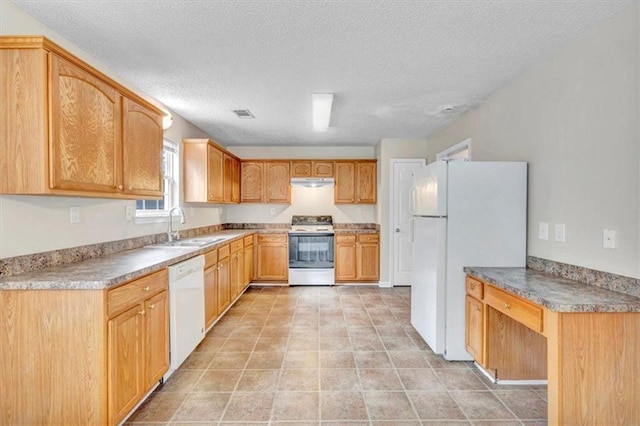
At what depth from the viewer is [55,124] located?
66.2 inches

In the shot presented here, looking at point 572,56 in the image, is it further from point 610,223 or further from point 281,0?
point 281,0

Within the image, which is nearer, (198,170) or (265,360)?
(265,360)

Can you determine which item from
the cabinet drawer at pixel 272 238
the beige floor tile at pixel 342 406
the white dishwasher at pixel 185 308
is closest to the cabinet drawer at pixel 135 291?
the white dishwasher at pixel 185 308

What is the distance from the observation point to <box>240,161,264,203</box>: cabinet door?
5.52 metres

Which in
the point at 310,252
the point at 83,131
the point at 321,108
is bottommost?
the point at 310,252

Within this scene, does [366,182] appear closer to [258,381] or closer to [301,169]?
[301,169]

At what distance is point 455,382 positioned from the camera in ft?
7.91

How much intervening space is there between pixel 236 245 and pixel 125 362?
8.08 feet

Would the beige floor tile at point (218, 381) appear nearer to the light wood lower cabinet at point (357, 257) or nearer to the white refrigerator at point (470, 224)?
the white refrigerator at point (470, 224)

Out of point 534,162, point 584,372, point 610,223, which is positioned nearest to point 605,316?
point 584,372

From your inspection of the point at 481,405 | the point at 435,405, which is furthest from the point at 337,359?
the point at 481,405

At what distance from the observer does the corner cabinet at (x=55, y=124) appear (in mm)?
1632

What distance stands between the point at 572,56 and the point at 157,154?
3203mm

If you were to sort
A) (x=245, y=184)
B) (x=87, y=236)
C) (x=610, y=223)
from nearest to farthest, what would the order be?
(x=610, y=223), (x=87, y=236), (x=245, y=184)
